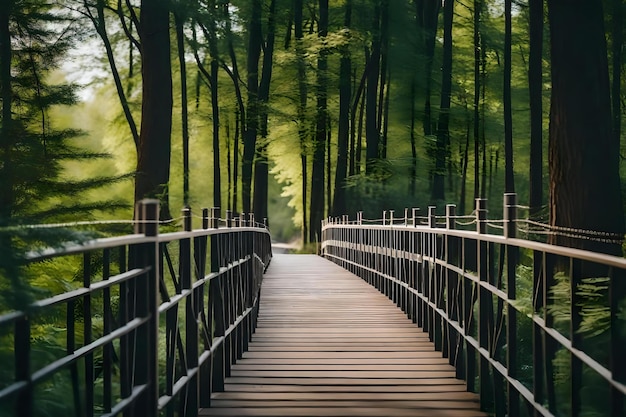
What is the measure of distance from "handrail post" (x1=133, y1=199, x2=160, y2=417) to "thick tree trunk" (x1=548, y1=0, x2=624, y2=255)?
5083 mm

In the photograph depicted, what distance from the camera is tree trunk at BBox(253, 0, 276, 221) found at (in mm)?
28359

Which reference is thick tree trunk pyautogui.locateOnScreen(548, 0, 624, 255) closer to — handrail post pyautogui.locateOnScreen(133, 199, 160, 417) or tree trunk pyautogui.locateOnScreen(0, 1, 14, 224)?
handrail post pyautogui.locateOnScreen(133, 199, 160, 417)

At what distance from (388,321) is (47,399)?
6.09m

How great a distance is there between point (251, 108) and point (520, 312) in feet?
70.4

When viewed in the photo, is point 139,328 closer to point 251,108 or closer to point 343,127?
point 251,108

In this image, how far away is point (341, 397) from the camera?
7270 mm

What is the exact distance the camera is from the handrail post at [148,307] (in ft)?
16.3

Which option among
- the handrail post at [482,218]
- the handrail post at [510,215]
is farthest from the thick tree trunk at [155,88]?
the handrail post at [510,215]

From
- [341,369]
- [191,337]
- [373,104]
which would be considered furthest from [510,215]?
[373,104]

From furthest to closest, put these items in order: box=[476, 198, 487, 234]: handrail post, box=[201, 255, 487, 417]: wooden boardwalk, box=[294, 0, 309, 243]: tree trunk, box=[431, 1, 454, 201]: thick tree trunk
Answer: box=[294, 0, 309, 243]: tree trunk < box=[431, 1, 454, 201]: thick tree trunk < box=[476, 198, 487, 234]: handrail post < box=[201, 255, 487, 417]: wooden boardwalk

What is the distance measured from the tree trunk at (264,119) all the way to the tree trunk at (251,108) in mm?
285

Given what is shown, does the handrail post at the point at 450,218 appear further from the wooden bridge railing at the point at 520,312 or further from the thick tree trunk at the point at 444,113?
the thick tree trunk at the point at 444,113

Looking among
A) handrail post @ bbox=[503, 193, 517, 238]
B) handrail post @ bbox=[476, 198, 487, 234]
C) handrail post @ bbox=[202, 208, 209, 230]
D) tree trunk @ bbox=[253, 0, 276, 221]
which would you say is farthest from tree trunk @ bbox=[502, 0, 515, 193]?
handrail post @ bbox=[503, 193, 517, 238]

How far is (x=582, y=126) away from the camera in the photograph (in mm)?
8969
